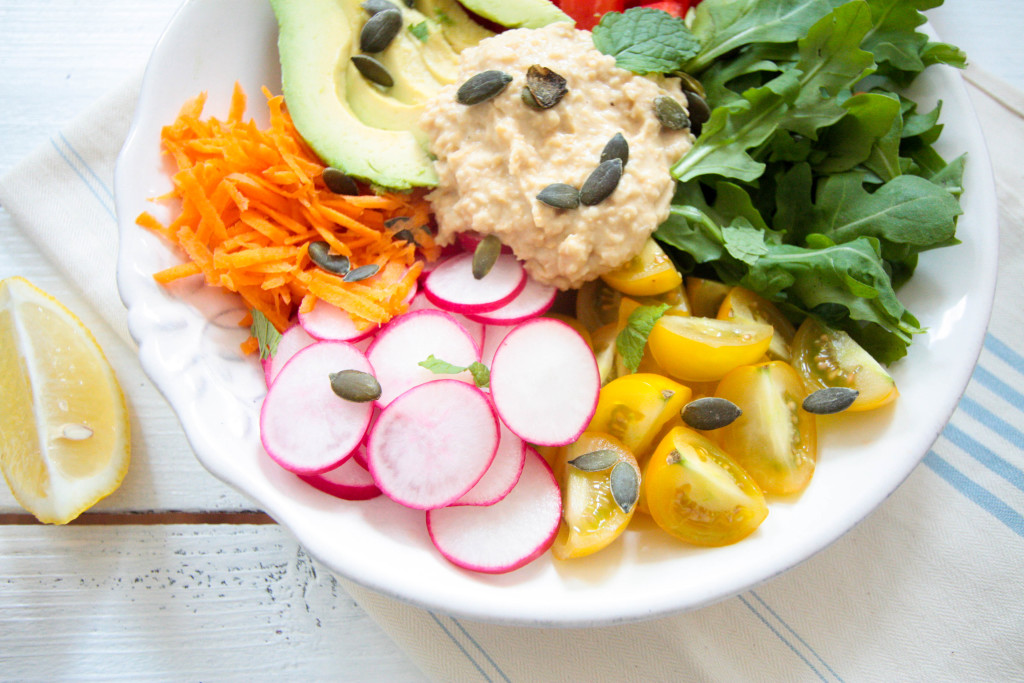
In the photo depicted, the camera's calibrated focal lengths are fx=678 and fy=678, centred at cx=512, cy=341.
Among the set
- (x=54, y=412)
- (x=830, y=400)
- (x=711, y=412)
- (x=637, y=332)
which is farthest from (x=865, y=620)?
(x=54, y=412)

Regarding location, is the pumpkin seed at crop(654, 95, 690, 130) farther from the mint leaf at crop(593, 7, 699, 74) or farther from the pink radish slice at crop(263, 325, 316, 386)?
the pink radish slice at crop(263, 325, 316, 386)

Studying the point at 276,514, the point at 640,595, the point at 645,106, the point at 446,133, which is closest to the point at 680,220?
the point at 645,106

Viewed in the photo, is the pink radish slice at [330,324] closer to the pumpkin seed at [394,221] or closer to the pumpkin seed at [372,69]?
the pumpkin seed at [394,221]

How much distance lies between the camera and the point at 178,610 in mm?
1896

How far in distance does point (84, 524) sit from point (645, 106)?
1968mm

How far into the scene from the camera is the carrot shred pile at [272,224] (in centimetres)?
165

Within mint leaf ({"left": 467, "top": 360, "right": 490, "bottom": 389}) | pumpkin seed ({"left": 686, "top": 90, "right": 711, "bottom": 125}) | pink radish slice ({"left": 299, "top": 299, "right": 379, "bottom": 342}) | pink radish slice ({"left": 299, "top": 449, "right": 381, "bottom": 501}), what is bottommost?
pink radish slice ({"left": 299, "top": 449, "right": 381, "bottom": 501})

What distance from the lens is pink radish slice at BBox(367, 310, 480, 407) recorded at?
1.63 meters

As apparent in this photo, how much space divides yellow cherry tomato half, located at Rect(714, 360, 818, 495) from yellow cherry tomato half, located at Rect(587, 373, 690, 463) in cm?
13

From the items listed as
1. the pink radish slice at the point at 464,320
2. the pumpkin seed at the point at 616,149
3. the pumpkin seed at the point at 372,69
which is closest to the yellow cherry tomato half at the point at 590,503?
the pink radish slice at the point at 464,320

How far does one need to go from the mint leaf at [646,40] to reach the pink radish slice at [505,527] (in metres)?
1.11

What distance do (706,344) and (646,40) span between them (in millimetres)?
867

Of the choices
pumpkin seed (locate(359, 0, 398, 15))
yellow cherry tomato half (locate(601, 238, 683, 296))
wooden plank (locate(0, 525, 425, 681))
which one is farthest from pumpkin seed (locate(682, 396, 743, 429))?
pumpkin seed (locate(359, 0, 398, 15))

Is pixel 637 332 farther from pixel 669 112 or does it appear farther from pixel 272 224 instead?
pixel 272 224
